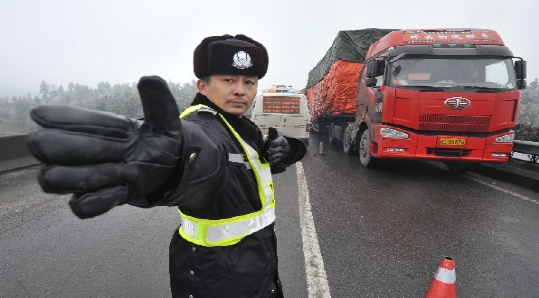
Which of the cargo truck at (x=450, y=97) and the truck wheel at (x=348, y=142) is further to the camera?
the truck wheel at (x=348, y=142)

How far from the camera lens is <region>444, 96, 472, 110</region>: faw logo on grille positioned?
6.06 metres

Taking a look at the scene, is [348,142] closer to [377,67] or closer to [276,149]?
[377,67]

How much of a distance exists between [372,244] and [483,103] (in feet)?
14.3

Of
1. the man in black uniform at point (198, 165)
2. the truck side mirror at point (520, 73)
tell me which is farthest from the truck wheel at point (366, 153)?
the man in black uniform at point (198, 165)

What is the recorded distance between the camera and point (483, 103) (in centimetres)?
605

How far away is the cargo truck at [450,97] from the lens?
241 inches

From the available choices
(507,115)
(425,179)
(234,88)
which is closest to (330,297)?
(234,88)

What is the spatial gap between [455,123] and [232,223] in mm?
6391

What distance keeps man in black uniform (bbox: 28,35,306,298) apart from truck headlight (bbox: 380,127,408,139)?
17.6 feet

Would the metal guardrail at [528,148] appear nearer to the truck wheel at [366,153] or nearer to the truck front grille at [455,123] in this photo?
the truck front grille at [455,123]

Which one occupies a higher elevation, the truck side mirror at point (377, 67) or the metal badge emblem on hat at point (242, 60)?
the metal badge emblem on hat at point (242, 60)

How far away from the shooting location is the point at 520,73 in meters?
6.36

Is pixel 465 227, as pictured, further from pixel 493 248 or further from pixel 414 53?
pixel 414 53

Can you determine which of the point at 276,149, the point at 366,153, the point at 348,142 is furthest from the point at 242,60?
the point at 348,142
